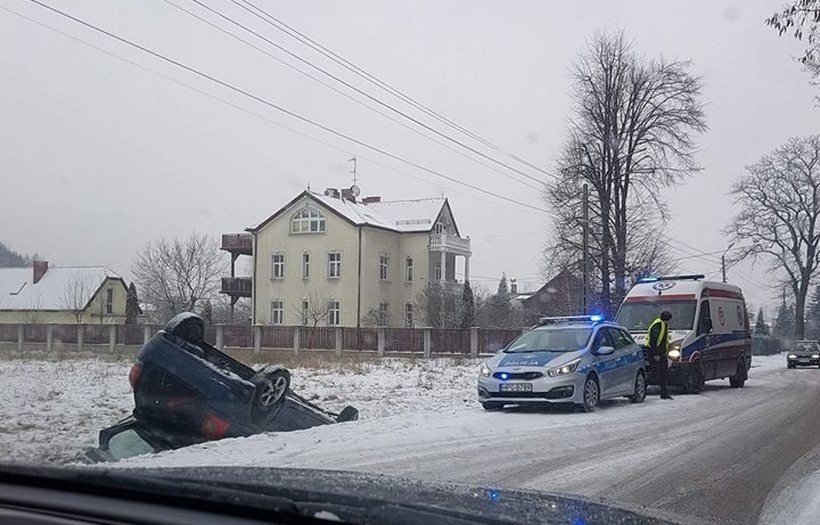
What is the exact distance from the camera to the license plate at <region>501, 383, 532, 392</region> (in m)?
14.5

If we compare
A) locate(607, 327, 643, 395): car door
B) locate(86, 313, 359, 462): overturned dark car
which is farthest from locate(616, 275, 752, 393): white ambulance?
locate(86, 313, 359, 462): overturned dark car

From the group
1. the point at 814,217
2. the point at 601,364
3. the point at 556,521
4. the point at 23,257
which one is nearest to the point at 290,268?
the point at 23,257

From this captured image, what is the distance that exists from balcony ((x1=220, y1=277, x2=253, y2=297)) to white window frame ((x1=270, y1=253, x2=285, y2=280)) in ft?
6.78

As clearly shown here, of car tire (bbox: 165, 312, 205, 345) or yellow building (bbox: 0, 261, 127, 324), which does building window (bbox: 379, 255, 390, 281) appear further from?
car tire (bbox: 165, 312, 205, 345)

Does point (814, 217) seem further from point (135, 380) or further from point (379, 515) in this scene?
point (379, 515)

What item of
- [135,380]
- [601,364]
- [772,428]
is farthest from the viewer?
[601,364]

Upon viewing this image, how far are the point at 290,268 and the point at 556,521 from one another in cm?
5076

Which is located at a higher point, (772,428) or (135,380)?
(135,380)

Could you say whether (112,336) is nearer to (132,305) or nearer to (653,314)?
(132,305)

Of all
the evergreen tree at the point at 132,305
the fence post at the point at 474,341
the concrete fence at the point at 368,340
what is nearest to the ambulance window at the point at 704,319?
the concrete fence at the point at 368,340

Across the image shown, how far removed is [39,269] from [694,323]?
20755 millimetres

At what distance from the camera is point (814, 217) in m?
55.7

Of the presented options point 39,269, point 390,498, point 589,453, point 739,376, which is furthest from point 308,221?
point 390,498

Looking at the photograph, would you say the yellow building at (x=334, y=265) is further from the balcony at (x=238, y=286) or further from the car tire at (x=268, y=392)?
the car tire at (x=268, y=392)
